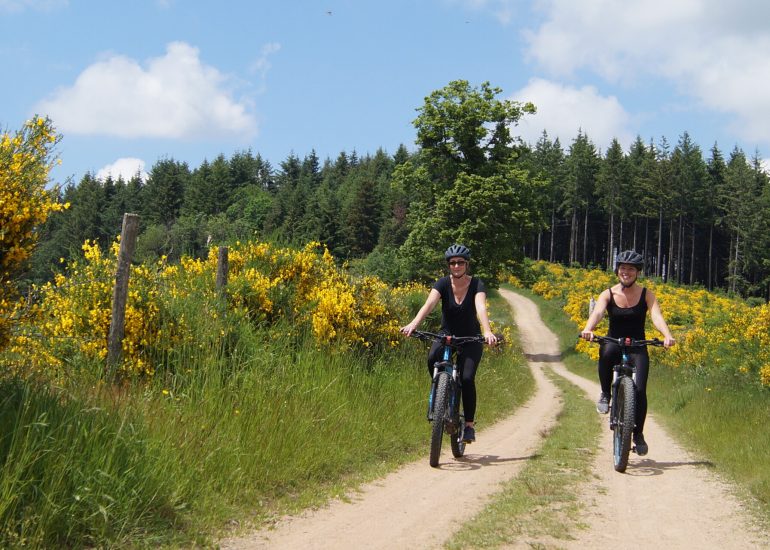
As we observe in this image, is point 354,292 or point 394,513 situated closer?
point 394,513

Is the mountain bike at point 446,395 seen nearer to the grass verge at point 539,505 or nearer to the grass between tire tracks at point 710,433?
the grass verge at point 539,505

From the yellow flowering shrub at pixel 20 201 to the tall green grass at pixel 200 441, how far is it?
767 mm

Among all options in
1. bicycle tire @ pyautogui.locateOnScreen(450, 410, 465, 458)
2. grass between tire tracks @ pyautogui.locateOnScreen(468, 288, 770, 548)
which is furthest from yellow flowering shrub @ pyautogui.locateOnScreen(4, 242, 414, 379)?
grass between tire tracks @ pyautogui.locateOnScreen(468, 288, 770, 548)

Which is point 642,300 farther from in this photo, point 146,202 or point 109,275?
point 146,202

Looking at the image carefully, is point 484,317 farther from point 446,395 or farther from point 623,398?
point 623,398

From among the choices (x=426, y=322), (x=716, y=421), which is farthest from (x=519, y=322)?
(x=716, y=421)

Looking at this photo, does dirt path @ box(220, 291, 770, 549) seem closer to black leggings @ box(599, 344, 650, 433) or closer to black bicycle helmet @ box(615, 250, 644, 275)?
black leggings @ box(599, 344, 650, 433)

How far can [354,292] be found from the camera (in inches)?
433

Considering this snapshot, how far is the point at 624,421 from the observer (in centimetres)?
696

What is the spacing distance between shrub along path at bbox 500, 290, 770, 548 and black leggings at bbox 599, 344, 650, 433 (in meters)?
0.67

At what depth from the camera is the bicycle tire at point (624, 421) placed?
22.8 ft

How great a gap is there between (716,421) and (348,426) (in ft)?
21.8

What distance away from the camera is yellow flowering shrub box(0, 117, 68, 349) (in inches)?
164

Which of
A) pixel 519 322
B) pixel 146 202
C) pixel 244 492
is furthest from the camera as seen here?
pixel 146 202
